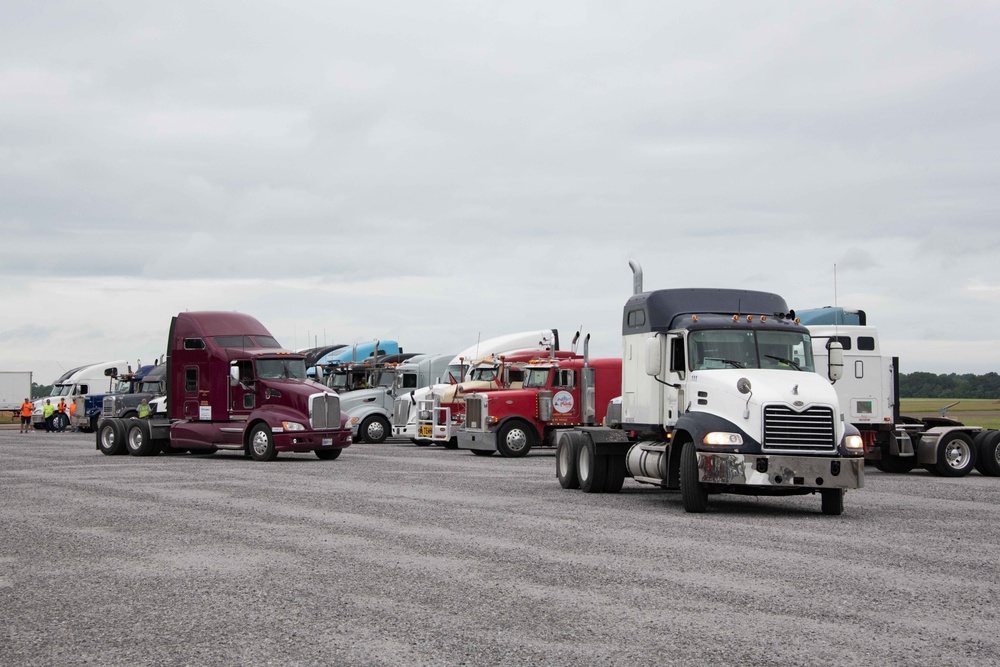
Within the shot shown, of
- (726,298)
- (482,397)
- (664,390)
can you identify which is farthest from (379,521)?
(482,397)

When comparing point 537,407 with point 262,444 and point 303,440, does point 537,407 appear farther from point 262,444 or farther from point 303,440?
point 262,444

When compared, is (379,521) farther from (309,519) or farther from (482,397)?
(482,397)

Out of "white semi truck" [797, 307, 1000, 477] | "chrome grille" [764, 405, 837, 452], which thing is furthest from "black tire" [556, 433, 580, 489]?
"white semi truck" [797, 307, 1000, 477]

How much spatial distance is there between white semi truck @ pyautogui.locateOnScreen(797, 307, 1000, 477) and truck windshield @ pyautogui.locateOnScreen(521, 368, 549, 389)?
30.4 ft

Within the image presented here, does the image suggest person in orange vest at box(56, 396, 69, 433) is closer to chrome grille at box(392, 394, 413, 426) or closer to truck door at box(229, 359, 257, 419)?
chrome grille at box(392, 394, 413, 426)

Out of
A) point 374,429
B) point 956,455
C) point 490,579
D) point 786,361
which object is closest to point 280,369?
point 374,429

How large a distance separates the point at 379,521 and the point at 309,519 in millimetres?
950

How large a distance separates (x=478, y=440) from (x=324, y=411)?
4756 mm

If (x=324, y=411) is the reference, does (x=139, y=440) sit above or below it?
below

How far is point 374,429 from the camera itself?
40531 mm

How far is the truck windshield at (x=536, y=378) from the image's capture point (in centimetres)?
3266

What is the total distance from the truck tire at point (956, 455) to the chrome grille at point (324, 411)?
13955mm

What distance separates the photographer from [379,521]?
14992 mm

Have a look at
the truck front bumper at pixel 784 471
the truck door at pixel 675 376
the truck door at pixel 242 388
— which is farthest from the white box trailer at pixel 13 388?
the truck front bumper at pixel 784 471
